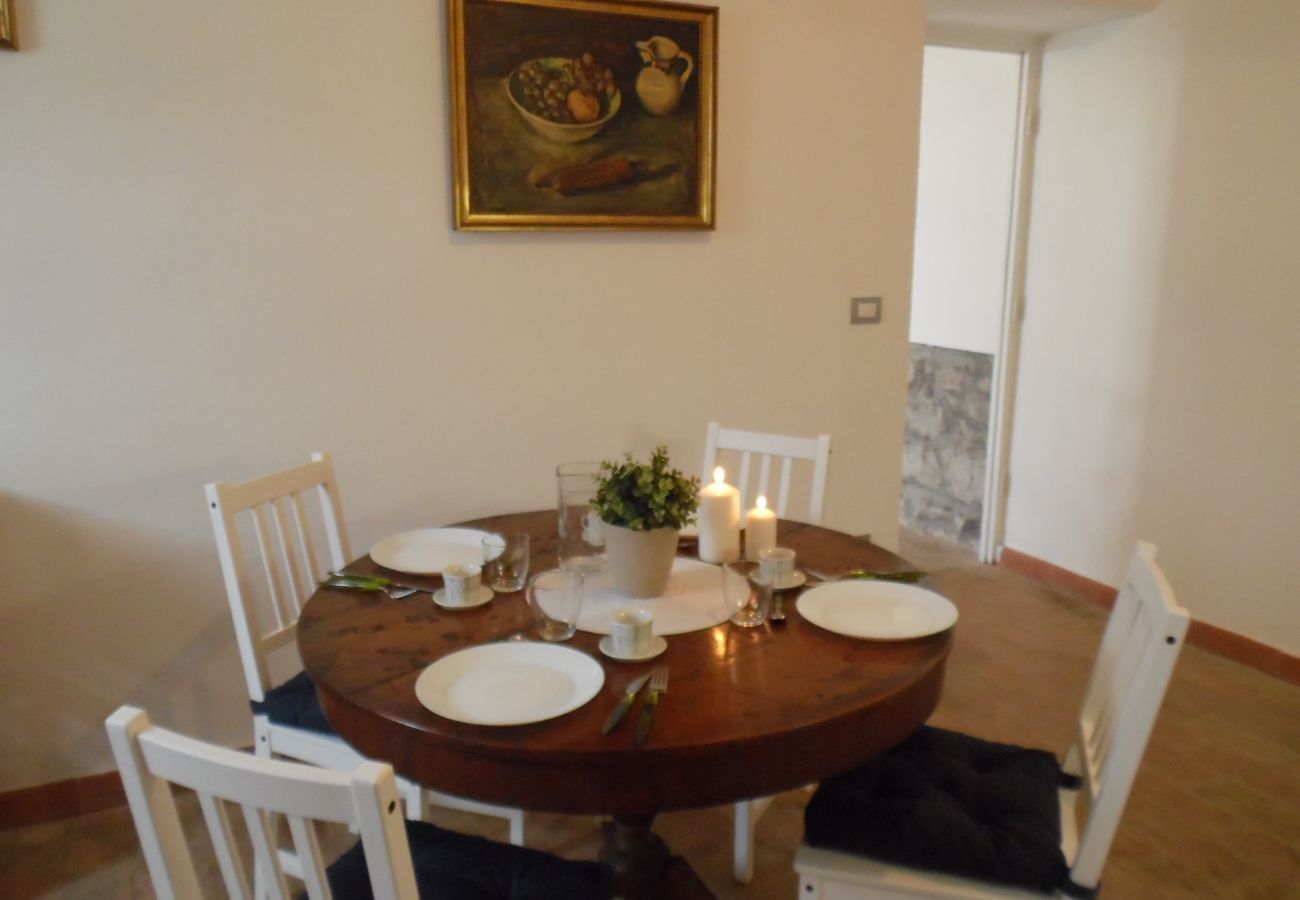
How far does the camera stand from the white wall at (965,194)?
3.84m

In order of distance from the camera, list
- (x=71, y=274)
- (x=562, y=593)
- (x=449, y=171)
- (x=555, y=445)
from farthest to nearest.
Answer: (x=555, y=445) < (x=449, y=171) < (x=71, y=274) < (x=562, y=593)

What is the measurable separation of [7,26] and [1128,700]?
2511 millimetres

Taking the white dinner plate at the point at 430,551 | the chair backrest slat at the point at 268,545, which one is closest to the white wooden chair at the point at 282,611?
the chair backrest slat at the point at 268,545

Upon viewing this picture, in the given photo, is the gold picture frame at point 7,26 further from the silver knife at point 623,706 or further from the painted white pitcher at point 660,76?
the silver knife at point 623,706

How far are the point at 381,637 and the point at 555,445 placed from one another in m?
1.22

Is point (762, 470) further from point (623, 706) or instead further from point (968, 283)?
point (968, 283)

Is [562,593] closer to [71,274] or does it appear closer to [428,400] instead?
[428,400]

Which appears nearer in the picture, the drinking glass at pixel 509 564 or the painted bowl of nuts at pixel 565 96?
the drinking glass at pixel 509 564

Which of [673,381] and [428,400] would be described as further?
[673,381]

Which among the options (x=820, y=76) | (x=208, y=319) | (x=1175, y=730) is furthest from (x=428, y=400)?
(x=1175, y=730)

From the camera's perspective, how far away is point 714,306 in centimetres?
281

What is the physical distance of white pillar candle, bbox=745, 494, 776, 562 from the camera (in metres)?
1.81

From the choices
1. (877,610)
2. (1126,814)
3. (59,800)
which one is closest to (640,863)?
(877,610)

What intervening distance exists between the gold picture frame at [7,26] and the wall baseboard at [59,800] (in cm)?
169
